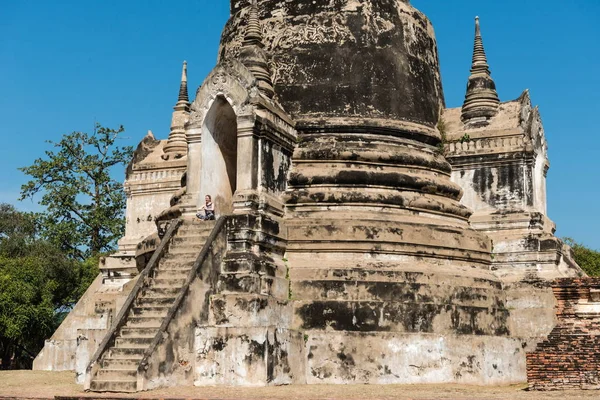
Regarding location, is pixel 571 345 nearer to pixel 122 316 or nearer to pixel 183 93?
pixel 122 316

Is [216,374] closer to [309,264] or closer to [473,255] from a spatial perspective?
[309,264]

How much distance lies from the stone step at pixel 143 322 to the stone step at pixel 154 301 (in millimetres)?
282

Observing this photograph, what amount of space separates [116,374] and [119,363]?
245mm

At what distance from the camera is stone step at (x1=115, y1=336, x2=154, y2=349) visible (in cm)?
1320

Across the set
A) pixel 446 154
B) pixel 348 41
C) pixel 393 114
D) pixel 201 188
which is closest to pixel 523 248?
pixel 446 154

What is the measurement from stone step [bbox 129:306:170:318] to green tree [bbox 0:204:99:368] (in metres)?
19.4

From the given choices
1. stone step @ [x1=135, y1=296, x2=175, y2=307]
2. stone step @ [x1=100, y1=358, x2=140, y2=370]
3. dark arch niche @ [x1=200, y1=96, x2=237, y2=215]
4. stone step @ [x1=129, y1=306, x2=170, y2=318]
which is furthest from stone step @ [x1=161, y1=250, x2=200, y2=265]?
stone step @ [x1=100, y1=358, x2=140, y2=370]

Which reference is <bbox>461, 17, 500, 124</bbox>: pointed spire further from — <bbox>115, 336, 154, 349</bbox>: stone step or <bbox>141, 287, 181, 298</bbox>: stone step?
<bbox>115, 336, 154, 349</bbox>: stone step

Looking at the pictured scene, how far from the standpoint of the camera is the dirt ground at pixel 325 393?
12070 mm

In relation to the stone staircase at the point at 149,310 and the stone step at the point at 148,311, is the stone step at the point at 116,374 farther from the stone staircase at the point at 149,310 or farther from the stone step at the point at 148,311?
the stone step at the point at 148,311

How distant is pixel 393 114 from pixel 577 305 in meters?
5.18

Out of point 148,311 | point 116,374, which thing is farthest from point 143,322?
point 116,374

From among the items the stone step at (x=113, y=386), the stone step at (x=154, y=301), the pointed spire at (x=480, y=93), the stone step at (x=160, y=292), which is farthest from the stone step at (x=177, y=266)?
the pointed spire at (x=480, y=93)

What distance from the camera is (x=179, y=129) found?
24.5m
